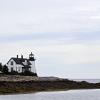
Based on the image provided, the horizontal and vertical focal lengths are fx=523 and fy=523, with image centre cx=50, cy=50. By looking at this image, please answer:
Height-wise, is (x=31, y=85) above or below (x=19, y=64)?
below

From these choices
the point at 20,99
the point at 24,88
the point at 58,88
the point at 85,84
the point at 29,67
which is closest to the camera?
the point at 20,99

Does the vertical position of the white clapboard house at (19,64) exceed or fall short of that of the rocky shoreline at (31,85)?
it exceeds it

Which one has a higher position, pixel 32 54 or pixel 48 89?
pixel 32 54

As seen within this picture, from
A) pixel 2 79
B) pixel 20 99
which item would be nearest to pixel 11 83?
pixel 2 79

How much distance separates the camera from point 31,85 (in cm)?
7975

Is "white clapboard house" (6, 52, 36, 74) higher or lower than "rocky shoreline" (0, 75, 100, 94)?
higher

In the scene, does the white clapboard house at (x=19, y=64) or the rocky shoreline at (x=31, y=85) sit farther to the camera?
the white clapboard house at (x=19, y=64)

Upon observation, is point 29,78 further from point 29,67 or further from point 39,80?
point 29,67

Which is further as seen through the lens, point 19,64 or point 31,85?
point 19,64

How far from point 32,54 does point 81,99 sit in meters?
40.8

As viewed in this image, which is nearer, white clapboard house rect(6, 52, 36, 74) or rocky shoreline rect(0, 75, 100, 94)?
rocky shoreline rect(0, 75, 100, 94)

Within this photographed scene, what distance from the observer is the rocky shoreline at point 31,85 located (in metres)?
75.1

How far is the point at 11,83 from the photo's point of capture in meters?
77.4

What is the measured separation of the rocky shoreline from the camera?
75.1 metres
